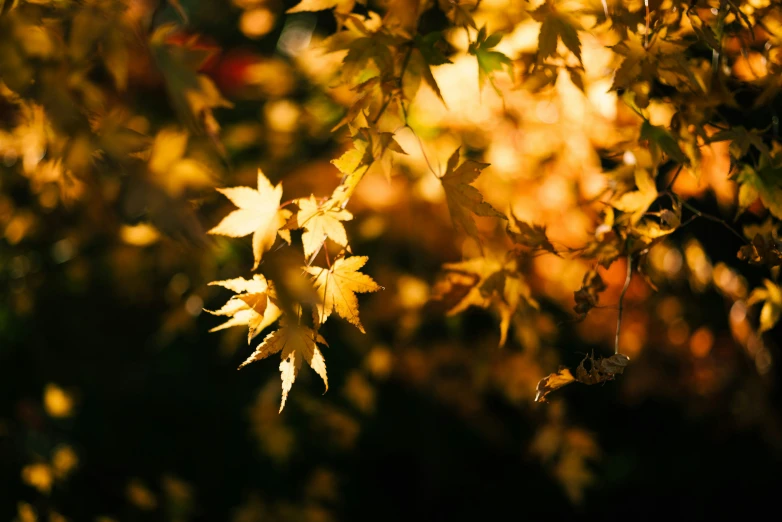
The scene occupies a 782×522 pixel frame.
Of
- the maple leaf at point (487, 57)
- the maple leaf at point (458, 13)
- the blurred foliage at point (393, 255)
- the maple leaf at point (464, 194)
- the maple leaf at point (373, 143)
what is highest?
the maple leaf at point (458, 13)

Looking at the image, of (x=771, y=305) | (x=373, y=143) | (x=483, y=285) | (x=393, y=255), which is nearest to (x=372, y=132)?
(x=373, y=143)

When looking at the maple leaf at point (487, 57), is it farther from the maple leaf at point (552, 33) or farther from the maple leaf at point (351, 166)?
the maple leaf at point (351, 166)

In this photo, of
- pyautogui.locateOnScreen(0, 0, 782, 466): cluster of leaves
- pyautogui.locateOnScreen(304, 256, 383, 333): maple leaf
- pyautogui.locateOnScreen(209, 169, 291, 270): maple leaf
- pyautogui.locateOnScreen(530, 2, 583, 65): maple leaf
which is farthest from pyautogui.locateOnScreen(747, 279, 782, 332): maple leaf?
pyautogui.locateOnScreen(209, 169, 291, 270): maple leaf

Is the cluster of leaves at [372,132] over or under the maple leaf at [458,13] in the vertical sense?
under

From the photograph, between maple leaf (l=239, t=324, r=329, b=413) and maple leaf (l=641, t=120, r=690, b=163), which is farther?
maple leaf (l=641, t=120, r=690, b=163)

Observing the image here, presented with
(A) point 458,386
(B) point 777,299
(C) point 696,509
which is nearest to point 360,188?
(A) point 458,386

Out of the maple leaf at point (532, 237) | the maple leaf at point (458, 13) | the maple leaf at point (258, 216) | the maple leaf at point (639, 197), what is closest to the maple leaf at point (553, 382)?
the maple leaf at point (532, 237)

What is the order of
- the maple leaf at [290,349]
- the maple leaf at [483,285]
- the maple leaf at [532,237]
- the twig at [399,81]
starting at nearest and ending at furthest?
the maple leaf at [290,349], the twig at [399,81], the maple leaf at [532,237], the maple leaf at [483,285]

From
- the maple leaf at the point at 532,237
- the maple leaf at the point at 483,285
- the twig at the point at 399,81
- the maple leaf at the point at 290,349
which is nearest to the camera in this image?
the maple leaf at the point at 290,349

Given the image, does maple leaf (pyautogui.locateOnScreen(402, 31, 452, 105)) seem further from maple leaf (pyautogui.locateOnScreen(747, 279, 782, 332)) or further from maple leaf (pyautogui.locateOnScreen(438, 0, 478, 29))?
maple leaf (pyautogui.locateOnScreen(747, 279, 782, 332))
